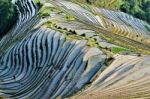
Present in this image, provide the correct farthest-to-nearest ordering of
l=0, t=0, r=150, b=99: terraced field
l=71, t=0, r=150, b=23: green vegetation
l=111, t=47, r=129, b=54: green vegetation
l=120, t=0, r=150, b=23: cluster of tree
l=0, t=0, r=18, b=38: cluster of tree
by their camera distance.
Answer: l=120, t=0, r=150, b=23: cluster of tree
l=71, t=0, r=150, b=23: green vegetation
l=0, t=0, r=18, b=38: cluster of tree
l=111, t=47, r=129, b=54: green vegetation
l=0, t=0, r=150, b=99: terraced field

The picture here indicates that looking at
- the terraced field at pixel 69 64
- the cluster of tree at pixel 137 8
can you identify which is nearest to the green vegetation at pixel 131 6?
the cluster of tree at pixel 137 8

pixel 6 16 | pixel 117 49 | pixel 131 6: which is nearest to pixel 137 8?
pixel 131 6

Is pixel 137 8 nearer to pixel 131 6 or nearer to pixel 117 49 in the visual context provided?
pixel 131 6

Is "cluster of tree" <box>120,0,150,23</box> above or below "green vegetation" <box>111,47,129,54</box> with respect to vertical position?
below

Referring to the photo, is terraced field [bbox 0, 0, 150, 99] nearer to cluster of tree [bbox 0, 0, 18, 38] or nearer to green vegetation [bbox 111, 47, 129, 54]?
green vegetation [bbox 111, 47, 129, 54]

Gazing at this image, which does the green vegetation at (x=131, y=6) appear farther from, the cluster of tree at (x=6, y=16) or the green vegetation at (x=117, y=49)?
the green vegetation at (x=117, y=49)

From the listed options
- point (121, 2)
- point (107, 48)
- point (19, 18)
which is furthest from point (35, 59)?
point (121, 2)

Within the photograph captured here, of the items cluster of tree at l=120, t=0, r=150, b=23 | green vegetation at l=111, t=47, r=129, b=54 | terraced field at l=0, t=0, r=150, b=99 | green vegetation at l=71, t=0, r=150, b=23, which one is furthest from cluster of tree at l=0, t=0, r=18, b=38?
green vegetation at l=111, t=47, r=129, b=54
